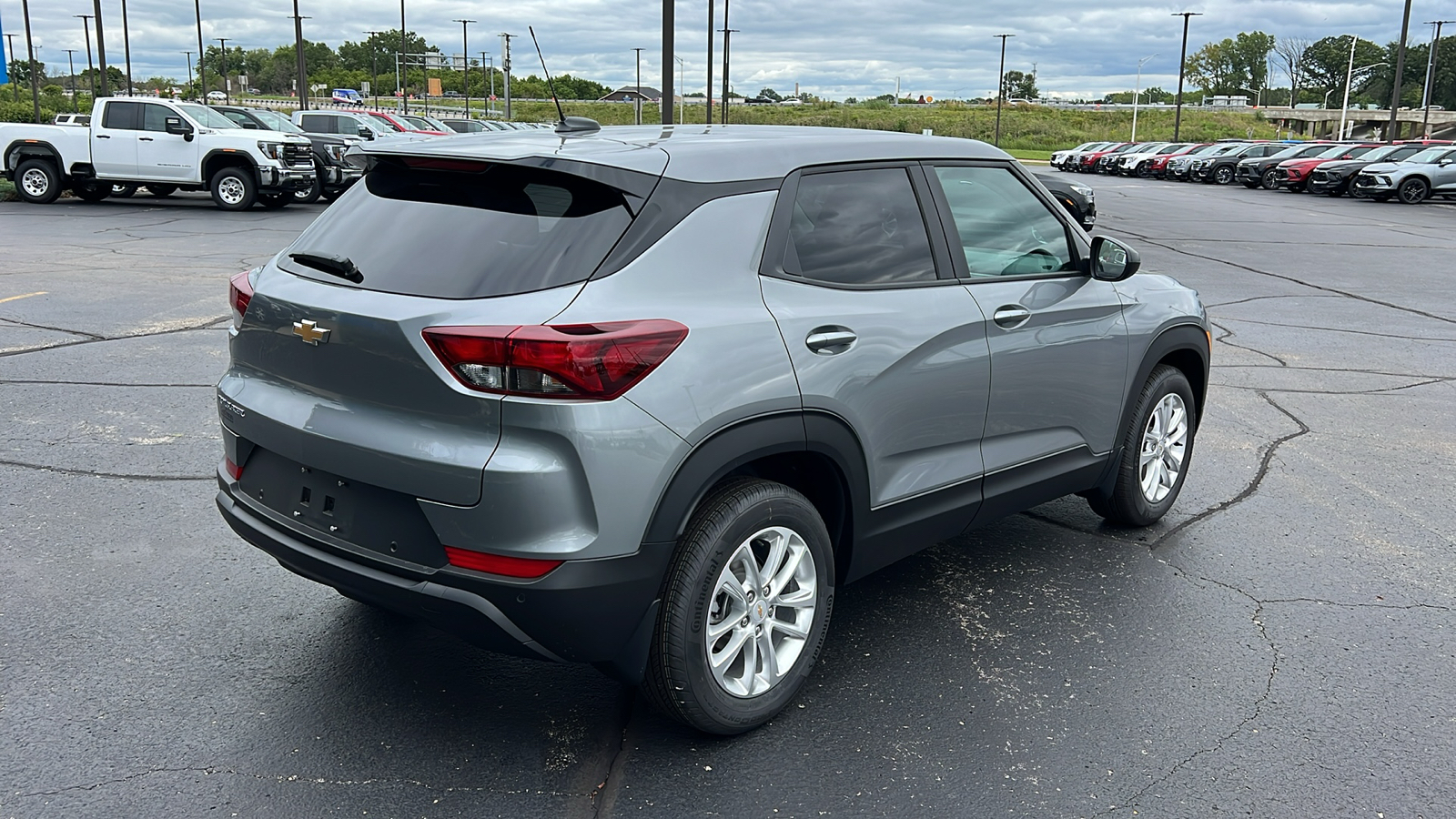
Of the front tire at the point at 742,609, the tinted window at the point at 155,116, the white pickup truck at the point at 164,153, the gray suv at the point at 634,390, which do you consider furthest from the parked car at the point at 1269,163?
the front tire at the point at 742,609

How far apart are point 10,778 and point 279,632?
1.00m

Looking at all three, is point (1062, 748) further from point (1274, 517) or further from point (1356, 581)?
point (1274, 517)

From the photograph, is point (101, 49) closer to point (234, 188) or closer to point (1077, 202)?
point (234, 188)

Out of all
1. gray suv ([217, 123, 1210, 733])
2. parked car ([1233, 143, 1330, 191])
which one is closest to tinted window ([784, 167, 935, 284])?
gray suv ([217, 123, 1210, 733])

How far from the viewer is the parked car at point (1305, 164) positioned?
36.9m

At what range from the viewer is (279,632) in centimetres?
395

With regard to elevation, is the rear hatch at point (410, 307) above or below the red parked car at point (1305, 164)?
below

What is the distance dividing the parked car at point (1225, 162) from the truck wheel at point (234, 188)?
116 ft

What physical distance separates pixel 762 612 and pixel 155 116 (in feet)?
71.5

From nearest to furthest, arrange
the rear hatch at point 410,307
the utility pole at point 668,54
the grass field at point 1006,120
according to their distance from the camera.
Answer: the rear hatch at point 410,307
the utility pole at point 668,54
the grass field at point 1006,120

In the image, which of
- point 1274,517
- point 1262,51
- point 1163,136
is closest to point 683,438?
point 1274,517

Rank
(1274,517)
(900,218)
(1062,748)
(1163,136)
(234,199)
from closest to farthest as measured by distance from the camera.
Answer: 1. (1062,748)
2. (900,218)
3. (1274,517)
4. (234,199)
5. (1163,136)

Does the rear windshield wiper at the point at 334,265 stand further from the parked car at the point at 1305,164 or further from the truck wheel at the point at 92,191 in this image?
the parked car at the point at 1305,164

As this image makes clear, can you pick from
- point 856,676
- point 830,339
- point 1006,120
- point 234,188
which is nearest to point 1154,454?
point 856,676
